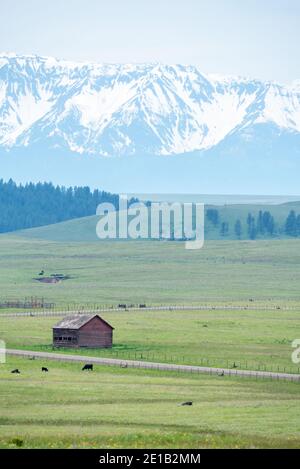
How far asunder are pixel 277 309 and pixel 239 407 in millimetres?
78503

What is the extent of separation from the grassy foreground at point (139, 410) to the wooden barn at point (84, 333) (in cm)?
1829

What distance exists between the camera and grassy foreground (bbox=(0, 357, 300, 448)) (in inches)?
2327

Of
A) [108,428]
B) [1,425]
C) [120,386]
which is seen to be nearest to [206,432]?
[108,428]

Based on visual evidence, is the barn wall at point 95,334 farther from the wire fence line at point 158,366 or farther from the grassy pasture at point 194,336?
the wire fence line at point 158,366

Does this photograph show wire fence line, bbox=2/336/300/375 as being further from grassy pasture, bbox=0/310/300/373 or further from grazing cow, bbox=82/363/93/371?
grazing cow, bbox=82/363/93/371

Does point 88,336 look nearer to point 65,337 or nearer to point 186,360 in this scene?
point 65,337

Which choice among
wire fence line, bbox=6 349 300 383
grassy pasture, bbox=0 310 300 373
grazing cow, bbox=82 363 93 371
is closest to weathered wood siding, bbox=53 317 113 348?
grassy pasture, bbox=0 310 300 373

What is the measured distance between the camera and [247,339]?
115625mm

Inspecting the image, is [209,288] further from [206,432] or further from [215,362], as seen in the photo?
[206,432]

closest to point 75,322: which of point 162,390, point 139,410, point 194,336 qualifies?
point 194,336

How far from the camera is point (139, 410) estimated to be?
70.9m

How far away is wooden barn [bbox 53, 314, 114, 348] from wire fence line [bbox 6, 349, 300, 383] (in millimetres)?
7416

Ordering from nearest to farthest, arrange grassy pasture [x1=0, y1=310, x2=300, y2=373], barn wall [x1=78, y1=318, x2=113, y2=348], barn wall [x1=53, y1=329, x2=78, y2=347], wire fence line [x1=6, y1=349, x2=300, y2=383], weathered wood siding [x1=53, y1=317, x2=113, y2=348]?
1. wire fence line [x1=6, y1=349, x2=300, y2=383]
2. grassy pasture [x1=0, y1=310, x2=300, y2=373]
3. barn wall [x1=53, y1=329, x2=78, y2=347]
4. weathered wood siding [x1=53, y1=317, x2=113, y2=348]
5. barn wall [x1=78, y1=318, x2=113, y2=348]

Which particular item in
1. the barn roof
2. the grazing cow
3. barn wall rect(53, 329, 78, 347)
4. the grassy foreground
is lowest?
the grassy foreground
